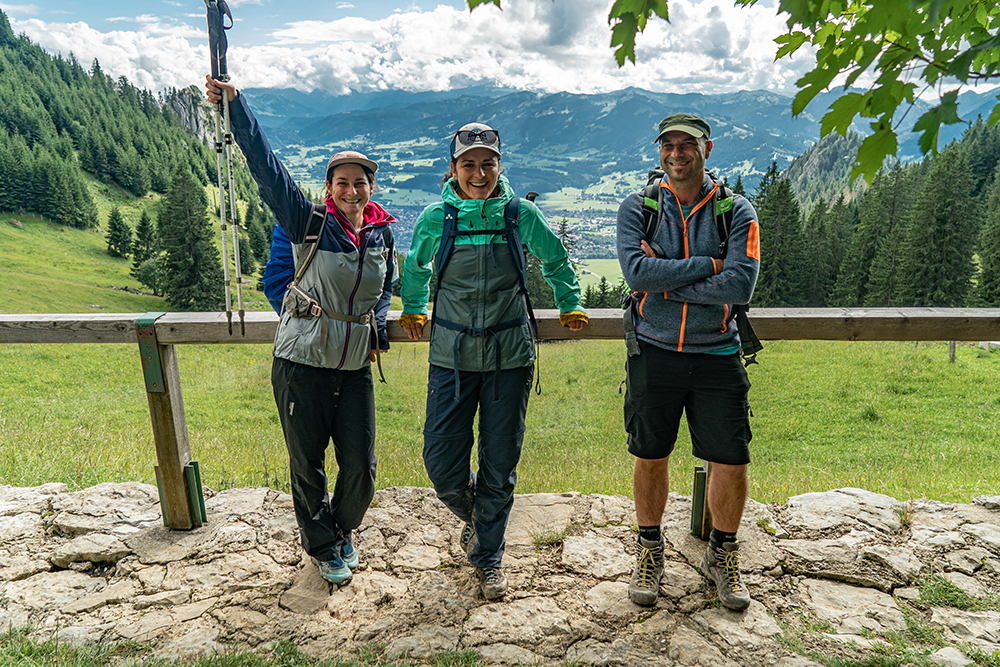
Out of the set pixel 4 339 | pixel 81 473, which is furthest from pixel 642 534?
pixel 81 473

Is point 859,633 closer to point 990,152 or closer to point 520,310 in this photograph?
point 520,310

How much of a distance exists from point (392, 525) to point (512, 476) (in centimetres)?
124

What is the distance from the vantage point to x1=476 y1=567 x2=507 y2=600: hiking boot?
3611 mm

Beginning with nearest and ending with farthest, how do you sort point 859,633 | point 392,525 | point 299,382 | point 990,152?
point 859,633 → point 299,382 → point 392,525 → point 990,152

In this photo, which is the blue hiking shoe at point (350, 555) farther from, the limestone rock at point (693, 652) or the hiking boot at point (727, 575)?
the hiking boot at point (727, 575)

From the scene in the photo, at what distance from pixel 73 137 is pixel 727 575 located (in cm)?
15956

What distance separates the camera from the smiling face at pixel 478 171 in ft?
11.5

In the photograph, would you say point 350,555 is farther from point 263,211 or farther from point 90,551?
point 263,211

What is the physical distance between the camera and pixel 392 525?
14.5ft

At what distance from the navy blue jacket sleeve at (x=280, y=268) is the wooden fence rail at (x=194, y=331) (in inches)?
15.9

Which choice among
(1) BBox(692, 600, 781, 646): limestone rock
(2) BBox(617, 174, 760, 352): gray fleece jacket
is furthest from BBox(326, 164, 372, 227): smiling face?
(1) BBox(692, 600, 781, 646): limestone rock

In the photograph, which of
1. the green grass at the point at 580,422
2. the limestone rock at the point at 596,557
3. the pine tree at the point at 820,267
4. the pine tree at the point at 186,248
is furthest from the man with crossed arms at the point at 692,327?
the pine tree at the point at 186,248

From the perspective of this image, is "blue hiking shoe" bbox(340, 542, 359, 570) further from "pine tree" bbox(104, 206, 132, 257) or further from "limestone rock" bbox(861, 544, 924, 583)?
"pine tree" bbox(104, 206, 132, 257)

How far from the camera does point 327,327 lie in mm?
3516
